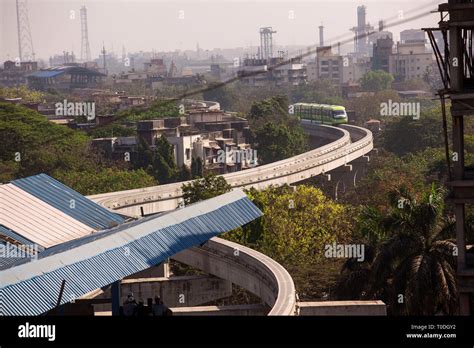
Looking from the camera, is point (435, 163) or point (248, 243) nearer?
point (248, 243)

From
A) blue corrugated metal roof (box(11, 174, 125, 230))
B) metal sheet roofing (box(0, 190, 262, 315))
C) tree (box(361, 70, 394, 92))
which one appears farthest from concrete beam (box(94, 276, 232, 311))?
tree (box(361, 70, 394, 92))

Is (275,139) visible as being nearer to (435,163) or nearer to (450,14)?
(435,163)

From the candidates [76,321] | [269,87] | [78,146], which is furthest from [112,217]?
[269,87]

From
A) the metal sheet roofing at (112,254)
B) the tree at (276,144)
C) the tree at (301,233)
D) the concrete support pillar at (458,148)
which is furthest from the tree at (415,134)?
the concrete support pillar at (458,148)

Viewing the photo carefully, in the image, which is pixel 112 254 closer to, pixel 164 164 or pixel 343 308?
pixel 343 308

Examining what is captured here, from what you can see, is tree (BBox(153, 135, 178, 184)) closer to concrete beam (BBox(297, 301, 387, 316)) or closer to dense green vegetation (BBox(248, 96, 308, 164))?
dense green vegetation (BBox(248, 96, 308, 164))

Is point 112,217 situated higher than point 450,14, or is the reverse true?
point 450,14

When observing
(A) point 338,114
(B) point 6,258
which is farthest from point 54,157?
(B) point 6,258
